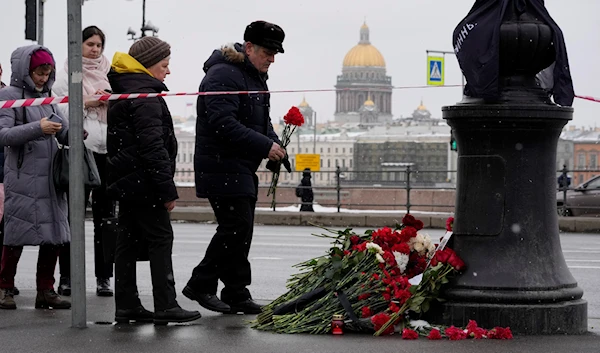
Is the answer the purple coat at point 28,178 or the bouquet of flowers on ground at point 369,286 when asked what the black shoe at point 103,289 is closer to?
the purple coat at point 28,178

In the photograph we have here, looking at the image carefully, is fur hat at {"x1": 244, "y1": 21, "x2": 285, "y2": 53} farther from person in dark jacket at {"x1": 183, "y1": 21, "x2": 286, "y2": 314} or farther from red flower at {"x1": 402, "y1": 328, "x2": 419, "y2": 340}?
red flower at {"x1": 402, "y1": 328, "x2": 419, "y2": 340}

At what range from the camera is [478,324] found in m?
6.12

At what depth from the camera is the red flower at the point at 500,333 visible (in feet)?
19.5

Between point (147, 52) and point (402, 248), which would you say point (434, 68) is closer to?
point (147, 52)

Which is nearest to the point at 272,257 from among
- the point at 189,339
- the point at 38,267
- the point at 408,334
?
the point at 38,267

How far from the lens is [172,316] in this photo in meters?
6.80

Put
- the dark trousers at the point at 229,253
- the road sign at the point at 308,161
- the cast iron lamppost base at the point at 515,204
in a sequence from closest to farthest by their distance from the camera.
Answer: the cast iron lamppost base at the point at 515,204 < the dark trousers at the point at 229,253 < the road sign at the point at 308,161

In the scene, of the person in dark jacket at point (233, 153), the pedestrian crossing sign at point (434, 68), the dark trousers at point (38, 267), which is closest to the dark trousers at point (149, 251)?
the person in dark jacket at point (233, 153)

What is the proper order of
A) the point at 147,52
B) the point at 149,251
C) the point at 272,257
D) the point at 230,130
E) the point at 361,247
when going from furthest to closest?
the point at 272,257, the point at 230,130, the point at 147,52, the point at 149,251, the point at 361,247

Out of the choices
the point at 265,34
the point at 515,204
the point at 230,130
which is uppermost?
the point at 265,34

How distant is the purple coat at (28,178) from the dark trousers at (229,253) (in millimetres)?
963

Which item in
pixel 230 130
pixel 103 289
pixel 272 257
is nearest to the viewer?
pixel 230 130

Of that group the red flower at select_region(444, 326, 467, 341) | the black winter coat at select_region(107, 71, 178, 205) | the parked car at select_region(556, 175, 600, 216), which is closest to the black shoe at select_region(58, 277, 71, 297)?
the black winter coat at select_region(107, 71, 178, 205)

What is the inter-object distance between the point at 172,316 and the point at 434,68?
35.1 meters
